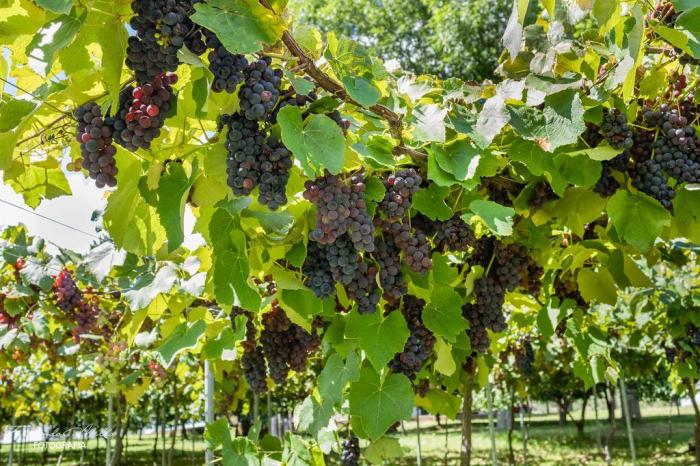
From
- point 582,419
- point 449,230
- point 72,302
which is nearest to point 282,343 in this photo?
point 449,230

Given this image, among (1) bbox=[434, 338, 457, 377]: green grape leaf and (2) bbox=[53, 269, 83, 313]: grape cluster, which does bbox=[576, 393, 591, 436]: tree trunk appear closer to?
(2) bbox=[53, 269, 83, 313]: grape cluster

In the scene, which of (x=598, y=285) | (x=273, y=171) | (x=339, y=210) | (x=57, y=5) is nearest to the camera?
(x=57, y=5)

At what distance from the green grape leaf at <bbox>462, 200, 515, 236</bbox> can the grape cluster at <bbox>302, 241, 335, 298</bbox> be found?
0.40 meters

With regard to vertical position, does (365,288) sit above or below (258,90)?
below

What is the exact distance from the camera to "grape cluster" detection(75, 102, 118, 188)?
118 centimetres

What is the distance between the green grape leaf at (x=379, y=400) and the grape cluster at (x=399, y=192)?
542 millimetres

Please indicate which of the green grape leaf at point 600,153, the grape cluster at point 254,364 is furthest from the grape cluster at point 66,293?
the green grape leaf at point 600,153

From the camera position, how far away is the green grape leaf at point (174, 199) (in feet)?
4.38

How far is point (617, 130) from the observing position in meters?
1.61

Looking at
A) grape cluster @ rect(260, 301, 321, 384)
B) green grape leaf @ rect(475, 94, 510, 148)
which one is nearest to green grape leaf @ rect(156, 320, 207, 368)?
grape cluster @ rect(260, 301, 321, 384)

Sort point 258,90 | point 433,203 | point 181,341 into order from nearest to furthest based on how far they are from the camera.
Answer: point 258,90 < point 433,203 < point 181,341

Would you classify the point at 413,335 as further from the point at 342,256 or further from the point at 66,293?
the point at 66,293

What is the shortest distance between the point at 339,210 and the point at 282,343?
1.13m

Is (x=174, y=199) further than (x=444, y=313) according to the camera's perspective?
No
